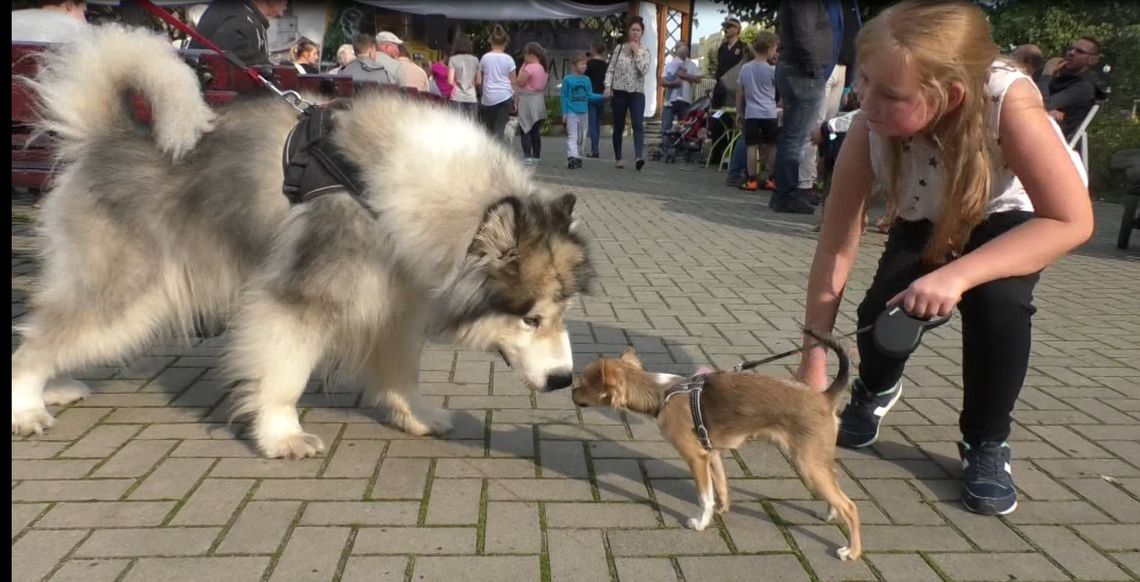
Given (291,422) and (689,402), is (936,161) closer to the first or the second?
(689,402)

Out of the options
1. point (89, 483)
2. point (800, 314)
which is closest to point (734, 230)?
point (800, 314)

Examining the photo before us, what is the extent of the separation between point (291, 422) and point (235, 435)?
0.37 meters

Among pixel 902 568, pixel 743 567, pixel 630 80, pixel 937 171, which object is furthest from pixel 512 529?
pixel 630 80

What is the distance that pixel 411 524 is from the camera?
2961mm

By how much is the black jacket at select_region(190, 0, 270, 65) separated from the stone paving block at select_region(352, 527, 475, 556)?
4677 mm

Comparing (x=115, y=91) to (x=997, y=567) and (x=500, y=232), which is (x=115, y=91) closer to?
(x=500, y=232)

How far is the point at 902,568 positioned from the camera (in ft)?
9.04

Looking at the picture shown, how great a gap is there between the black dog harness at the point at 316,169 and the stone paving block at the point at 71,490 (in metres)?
1.28

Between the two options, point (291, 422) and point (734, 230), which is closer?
point (291, 422)

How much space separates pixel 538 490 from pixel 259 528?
1020mm

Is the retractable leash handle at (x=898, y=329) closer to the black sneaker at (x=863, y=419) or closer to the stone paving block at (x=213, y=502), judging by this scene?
the black sneaker at (x=863, y=419)

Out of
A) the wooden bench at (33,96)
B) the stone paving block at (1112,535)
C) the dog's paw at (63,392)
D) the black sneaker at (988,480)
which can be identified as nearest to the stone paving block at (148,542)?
the dog's paw at (63,392)

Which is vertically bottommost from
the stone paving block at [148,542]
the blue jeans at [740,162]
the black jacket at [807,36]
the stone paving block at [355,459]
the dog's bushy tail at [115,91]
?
the stone paving block at [355,459]

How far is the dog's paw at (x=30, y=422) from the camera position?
11.8 feet
